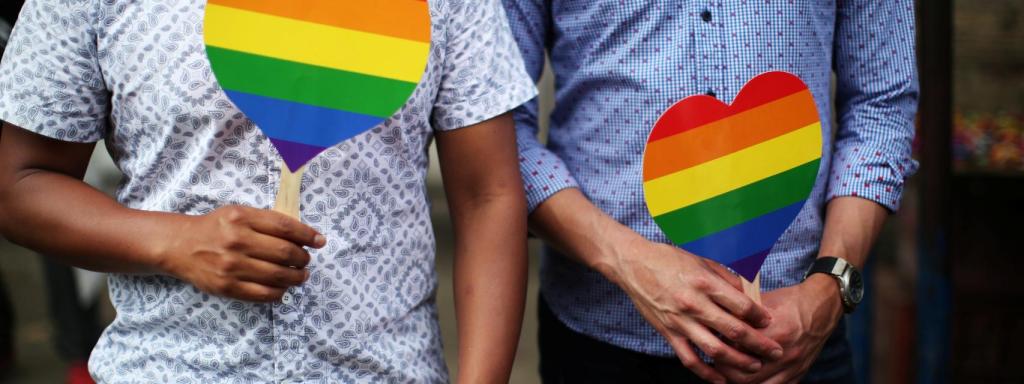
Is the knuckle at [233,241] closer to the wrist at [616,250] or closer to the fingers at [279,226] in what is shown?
the fingers at [279,226]

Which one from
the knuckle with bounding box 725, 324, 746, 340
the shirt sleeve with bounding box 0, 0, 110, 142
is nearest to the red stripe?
the knuckle with bounding box 725, 324, 746, 340

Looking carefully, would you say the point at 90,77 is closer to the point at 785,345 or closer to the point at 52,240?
the point at 52,240

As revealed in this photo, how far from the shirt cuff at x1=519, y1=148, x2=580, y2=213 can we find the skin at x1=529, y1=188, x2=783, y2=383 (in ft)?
0.04

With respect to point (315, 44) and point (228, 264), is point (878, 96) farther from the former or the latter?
point (228, 264)

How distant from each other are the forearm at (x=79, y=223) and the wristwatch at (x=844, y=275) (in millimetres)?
849

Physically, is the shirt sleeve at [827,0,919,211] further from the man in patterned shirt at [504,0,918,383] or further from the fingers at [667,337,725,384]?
the fingers at [667,337,725,384]

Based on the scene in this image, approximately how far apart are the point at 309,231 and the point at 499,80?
0.36 meters

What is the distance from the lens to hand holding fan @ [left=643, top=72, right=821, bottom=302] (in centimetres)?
135

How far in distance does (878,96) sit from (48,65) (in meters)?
1.14

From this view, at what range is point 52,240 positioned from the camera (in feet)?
4.25

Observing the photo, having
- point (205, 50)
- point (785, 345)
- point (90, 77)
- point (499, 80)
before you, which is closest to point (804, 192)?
point (785, 345)

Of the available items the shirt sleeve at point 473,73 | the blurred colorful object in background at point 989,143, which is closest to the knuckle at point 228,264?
the shirt sleeve at point 473,73

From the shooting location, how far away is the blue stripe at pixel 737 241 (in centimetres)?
137

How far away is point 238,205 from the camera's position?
124cm
